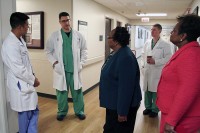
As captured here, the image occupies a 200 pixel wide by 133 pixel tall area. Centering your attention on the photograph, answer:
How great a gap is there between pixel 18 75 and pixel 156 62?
212 cm

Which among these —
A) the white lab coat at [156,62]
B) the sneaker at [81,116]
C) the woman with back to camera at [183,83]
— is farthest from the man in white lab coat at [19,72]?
the white lab coat at [156,62]

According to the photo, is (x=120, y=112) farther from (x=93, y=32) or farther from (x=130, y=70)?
(x=93, y=32)

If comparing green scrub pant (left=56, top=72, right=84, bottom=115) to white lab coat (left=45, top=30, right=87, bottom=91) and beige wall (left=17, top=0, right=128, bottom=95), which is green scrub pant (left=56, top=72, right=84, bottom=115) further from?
beige wall (left=17, top=0, right=128, bottom=95)

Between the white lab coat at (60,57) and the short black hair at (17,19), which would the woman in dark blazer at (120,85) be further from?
the white lab coat at (60,57)

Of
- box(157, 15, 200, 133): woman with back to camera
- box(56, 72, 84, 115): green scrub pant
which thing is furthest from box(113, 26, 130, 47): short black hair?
box(56, 72, 84, 115): green scrub pant

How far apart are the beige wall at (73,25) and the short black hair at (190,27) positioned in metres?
2.72

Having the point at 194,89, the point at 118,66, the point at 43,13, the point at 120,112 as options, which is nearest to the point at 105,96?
the point at 120,112

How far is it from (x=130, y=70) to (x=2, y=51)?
131 cm

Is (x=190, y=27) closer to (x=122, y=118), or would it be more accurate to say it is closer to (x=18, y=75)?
(x=122, y=118)

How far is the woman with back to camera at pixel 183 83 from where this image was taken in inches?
45.1

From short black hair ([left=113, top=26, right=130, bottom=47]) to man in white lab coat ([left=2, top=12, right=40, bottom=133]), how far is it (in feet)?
3.24

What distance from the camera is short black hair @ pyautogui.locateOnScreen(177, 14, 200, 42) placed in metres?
1.24

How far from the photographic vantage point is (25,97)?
198 cm

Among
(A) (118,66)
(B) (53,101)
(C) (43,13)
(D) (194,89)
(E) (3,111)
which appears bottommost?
(B) (53,101)
